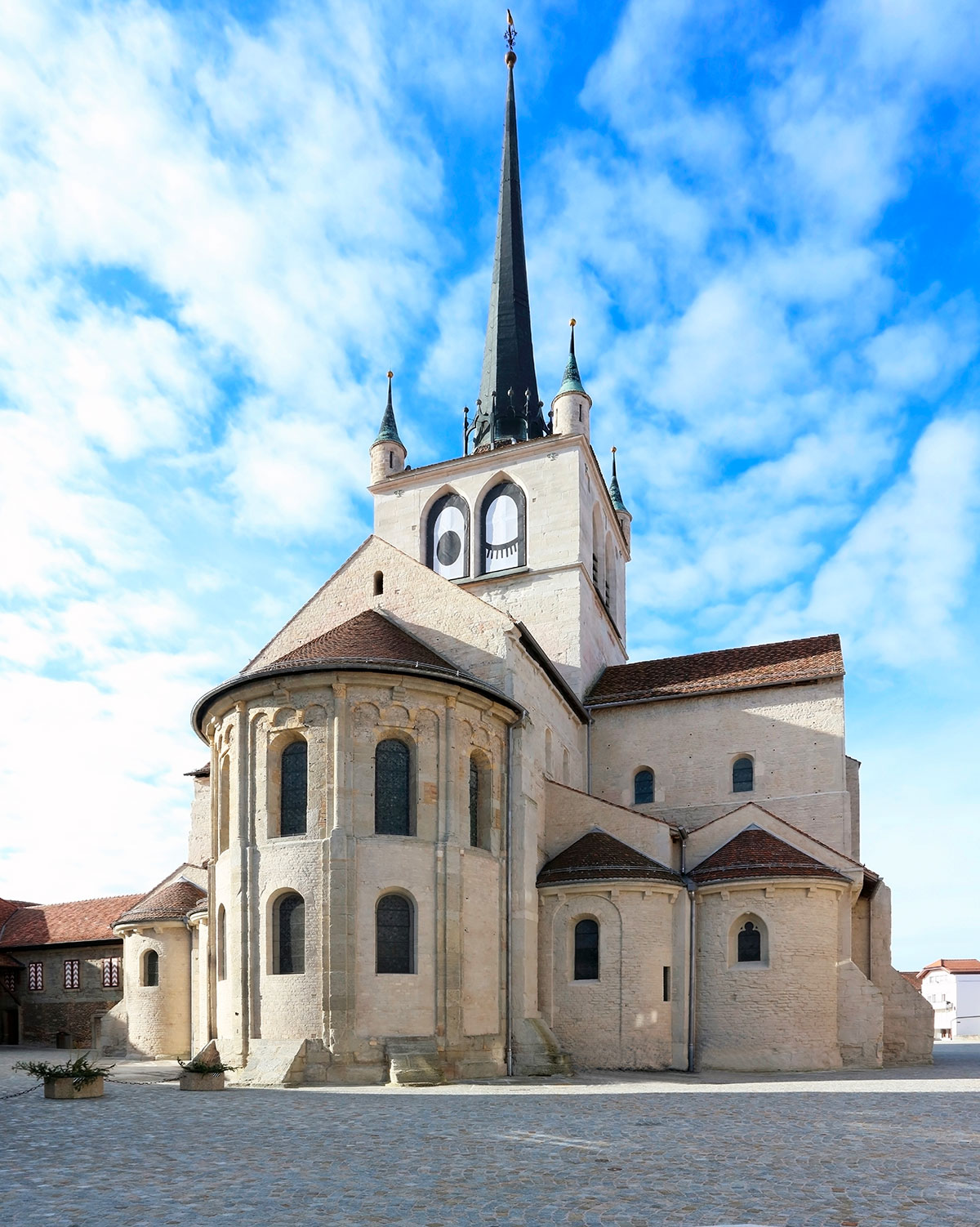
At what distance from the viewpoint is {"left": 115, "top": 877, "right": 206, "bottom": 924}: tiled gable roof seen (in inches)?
1193

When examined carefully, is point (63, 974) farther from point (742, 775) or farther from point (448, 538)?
point (742, 775)

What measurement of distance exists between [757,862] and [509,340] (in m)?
21.9

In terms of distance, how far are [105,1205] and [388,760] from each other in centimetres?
1338

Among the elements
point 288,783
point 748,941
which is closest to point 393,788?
point 288,783

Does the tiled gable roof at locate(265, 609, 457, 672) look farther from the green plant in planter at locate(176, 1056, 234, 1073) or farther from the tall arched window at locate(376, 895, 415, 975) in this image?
the green plant in planter at locate(176, 1056, 234, 1073)

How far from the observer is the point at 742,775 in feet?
102

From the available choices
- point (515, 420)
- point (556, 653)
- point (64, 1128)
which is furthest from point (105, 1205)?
point (515, 420)

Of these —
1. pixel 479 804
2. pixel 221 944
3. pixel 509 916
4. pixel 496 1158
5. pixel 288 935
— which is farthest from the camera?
pixel 479 804

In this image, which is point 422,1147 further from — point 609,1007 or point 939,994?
point 939,994

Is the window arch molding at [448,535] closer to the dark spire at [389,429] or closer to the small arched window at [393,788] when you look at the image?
the dark spire at [389,429]

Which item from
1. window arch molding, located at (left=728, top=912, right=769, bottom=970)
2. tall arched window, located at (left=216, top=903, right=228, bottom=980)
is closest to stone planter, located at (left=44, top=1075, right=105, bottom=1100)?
tall arched window, located at (left=216, top=903, right=228, bottom=980)

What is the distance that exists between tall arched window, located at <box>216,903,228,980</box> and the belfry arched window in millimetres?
15073

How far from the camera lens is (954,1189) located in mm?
9602

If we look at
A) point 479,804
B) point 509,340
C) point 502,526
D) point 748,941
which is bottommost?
point 748,941
